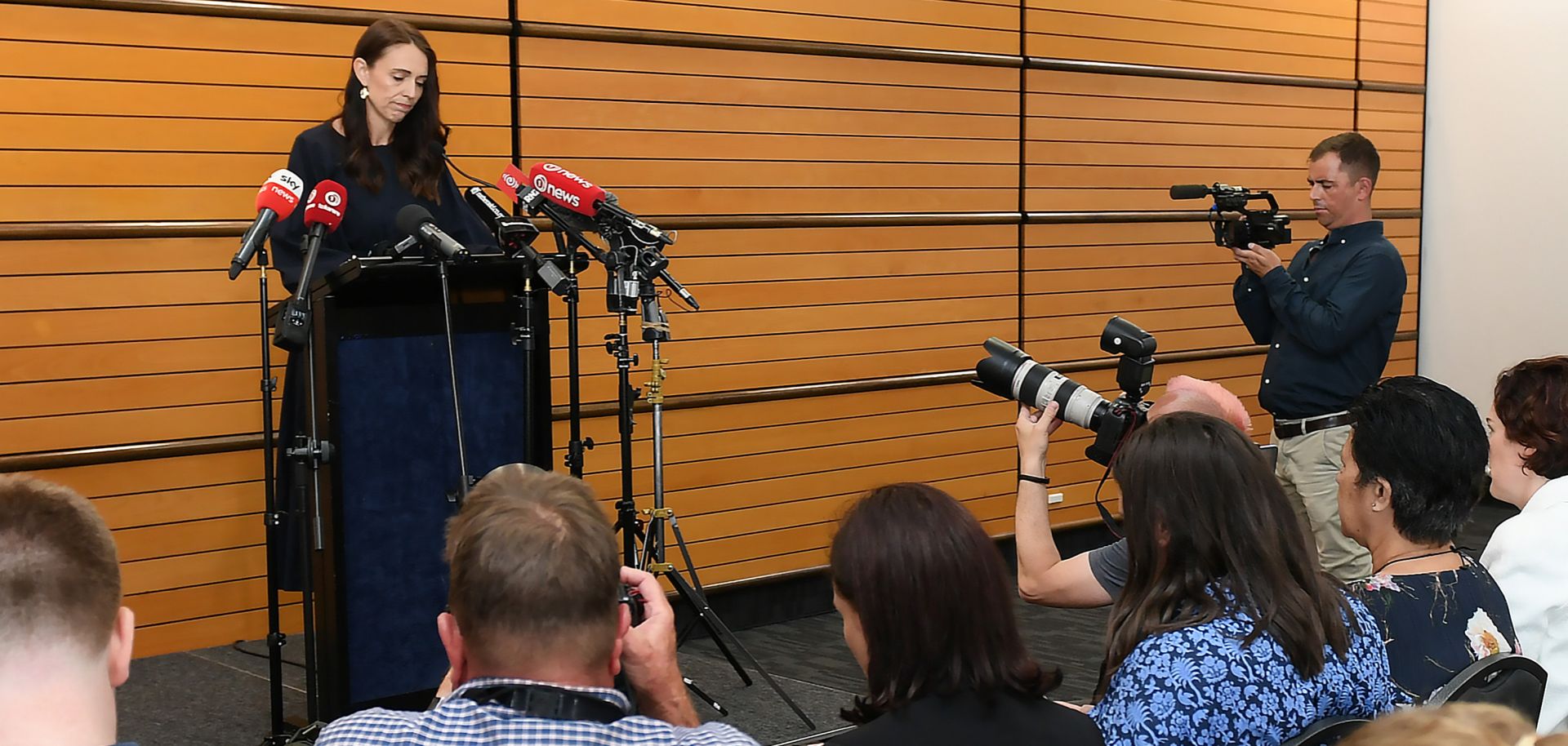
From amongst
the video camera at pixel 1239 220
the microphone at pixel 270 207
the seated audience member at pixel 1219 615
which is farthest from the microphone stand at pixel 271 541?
the video camera at pixel 1239 220

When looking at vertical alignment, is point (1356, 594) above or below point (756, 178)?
below

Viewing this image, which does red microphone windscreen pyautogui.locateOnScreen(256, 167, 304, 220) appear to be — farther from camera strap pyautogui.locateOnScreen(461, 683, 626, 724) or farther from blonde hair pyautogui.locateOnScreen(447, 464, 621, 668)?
camera strap pyautogui.locateOnScreen(461, 683, 626, 724)

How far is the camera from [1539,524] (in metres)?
2.18

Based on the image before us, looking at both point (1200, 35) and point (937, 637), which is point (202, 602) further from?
point (1200, 35)

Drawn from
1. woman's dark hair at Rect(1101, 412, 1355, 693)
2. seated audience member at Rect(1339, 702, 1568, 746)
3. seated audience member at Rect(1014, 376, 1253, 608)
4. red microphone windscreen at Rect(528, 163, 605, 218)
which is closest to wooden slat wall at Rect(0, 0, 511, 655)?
red microphone windscreen at Rect(528, 163, 605, 218)

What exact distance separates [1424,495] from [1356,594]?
0.26 m

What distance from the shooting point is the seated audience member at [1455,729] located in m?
0.88

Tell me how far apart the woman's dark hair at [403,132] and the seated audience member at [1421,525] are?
2.18 meters

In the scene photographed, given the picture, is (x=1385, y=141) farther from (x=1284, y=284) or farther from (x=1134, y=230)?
(x=1284, y=284)

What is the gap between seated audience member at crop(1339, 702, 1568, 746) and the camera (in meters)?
0.88

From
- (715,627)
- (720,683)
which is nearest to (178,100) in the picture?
(715,627)

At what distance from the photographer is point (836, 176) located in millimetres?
4719

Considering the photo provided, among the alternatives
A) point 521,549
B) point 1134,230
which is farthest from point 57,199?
point 1134,230

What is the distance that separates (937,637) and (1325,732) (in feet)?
1.48
